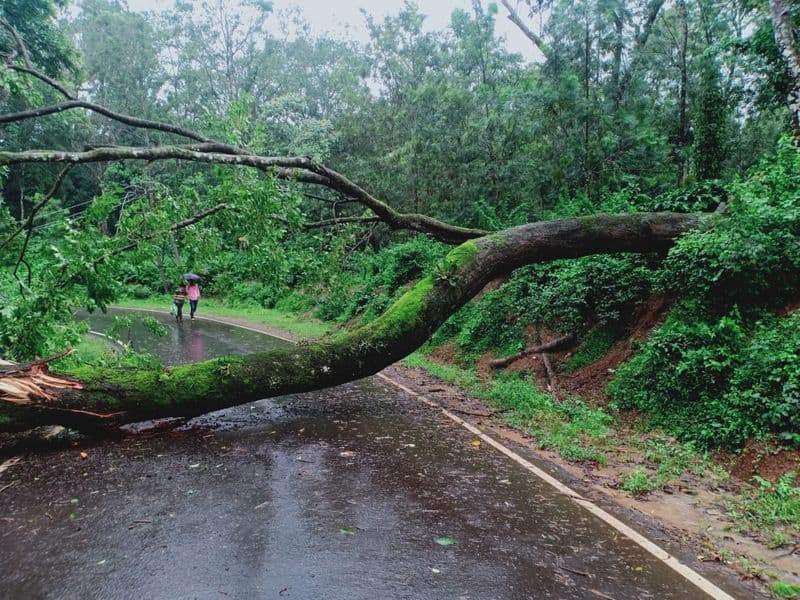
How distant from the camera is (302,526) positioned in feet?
14.3

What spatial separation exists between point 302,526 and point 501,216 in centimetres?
1462

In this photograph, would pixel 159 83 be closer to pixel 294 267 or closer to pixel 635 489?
pixel 294 267

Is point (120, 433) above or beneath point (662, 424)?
beneath

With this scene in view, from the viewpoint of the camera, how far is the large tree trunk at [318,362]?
20.5 feet

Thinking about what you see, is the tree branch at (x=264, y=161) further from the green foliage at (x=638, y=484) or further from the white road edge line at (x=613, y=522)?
the green foliage at (x=638, y=484)

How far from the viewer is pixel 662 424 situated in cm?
732

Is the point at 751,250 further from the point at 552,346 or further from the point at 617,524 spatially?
the point at 617,524

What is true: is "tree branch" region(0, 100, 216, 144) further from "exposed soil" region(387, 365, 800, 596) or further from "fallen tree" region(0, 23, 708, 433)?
"exposed soil" region(387, 365, 800, 596)

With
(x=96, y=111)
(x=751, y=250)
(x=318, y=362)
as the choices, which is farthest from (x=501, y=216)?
(x=96, y=111)

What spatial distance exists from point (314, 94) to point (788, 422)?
38368 millimetres

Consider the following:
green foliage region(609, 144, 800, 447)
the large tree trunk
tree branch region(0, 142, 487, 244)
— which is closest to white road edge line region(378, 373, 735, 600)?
the large tree trunk

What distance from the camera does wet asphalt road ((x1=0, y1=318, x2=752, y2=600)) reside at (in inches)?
142

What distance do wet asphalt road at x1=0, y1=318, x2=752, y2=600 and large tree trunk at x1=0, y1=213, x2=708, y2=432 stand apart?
0.51 meters

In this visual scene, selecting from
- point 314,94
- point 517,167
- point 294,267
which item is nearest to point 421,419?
point 294,267
